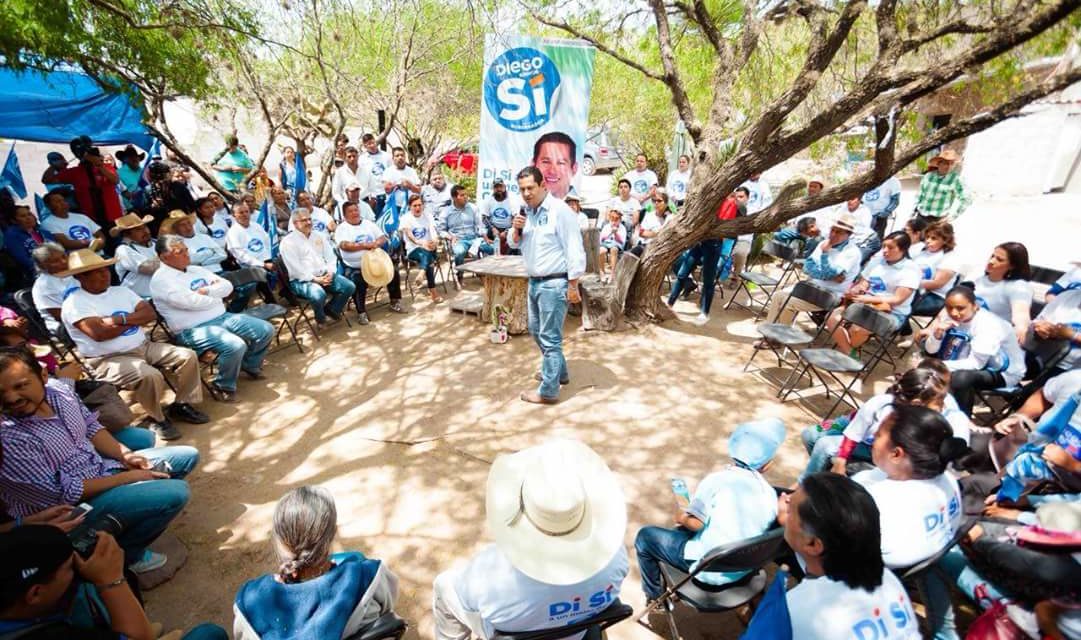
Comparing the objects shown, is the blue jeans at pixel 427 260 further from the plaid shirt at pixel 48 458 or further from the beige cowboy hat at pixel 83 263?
the plaid shirt at pixel 48 458

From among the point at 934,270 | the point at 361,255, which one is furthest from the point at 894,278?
the point at 361,255

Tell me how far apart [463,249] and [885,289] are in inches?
222

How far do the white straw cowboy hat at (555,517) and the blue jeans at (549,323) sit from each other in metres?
2.34

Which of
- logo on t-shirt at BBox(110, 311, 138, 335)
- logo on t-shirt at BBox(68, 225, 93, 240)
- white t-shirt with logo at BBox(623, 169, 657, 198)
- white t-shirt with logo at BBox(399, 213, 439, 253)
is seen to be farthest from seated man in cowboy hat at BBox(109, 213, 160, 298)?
white t-shirt with logo at BBox(623, 169, 657, 198)

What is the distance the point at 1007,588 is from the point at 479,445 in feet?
9.89

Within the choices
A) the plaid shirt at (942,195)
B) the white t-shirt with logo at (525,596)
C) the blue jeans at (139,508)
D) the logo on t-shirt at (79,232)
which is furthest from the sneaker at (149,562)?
the plaid shirt at (942,195)

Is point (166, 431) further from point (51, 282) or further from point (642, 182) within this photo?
point (642, 182)

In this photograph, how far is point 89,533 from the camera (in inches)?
69.7

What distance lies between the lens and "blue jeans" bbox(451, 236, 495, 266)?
7.63 m

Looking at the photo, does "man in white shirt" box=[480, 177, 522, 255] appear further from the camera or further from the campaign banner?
the camera

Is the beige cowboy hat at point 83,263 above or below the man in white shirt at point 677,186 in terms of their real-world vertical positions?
below

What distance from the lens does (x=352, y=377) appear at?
4.84 metres

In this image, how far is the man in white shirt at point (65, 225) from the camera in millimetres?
5258

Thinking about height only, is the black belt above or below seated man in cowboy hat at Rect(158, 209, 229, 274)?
below
